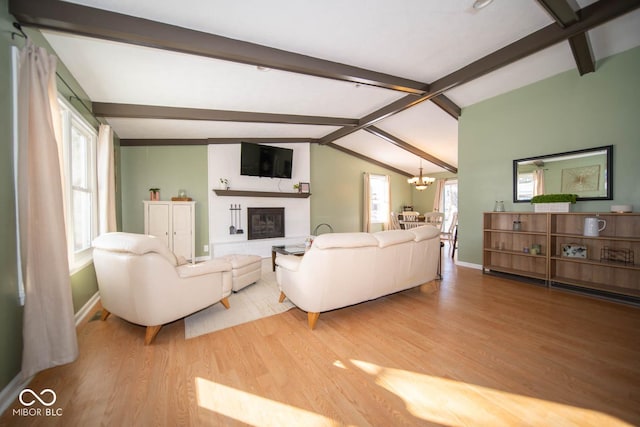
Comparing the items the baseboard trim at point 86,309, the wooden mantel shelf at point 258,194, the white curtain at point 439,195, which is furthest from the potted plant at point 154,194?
the white curtain at point 439,195

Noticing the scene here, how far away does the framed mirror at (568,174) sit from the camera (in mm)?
3215

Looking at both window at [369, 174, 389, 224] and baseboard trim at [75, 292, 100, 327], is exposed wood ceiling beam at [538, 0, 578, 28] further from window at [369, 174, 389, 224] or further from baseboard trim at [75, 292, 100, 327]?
window at [369, 174, 389, 224]

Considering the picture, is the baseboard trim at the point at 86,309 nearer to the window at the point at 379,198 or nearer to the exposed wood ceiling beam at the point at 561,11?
the exposed wood ceiling beam at the point at 561,11

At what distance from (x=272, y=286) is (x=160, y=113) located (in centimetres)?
318

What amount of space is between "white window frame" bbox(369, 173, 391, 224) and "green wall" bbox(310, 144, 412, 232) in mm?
356

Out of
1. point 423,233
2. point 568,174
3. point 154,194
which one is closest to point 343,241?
point 423,233

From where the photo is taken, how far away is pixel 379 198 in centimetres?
842

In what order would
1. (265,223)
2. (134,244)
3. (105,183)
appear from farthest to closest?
(265,223) < (105,183) < (134,244)

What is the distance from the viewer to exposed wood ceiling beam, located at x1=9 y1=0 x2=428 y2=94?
1.89m

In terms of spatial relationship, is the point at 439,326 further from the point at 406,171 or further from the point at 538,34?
the point at 406,171

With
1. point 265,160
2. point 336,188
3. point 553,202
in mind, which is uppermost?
point 265,160

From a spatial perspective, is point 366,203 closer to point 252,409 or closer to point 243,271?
point 243,271

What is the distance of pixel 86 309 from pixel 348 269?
116 inches

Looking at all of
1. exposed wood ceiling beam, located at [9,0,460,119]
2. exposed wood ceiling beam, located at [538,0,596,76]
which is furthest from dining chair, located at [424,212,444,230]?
exposed wood ceiling beam, located at [9,0,460,119]
